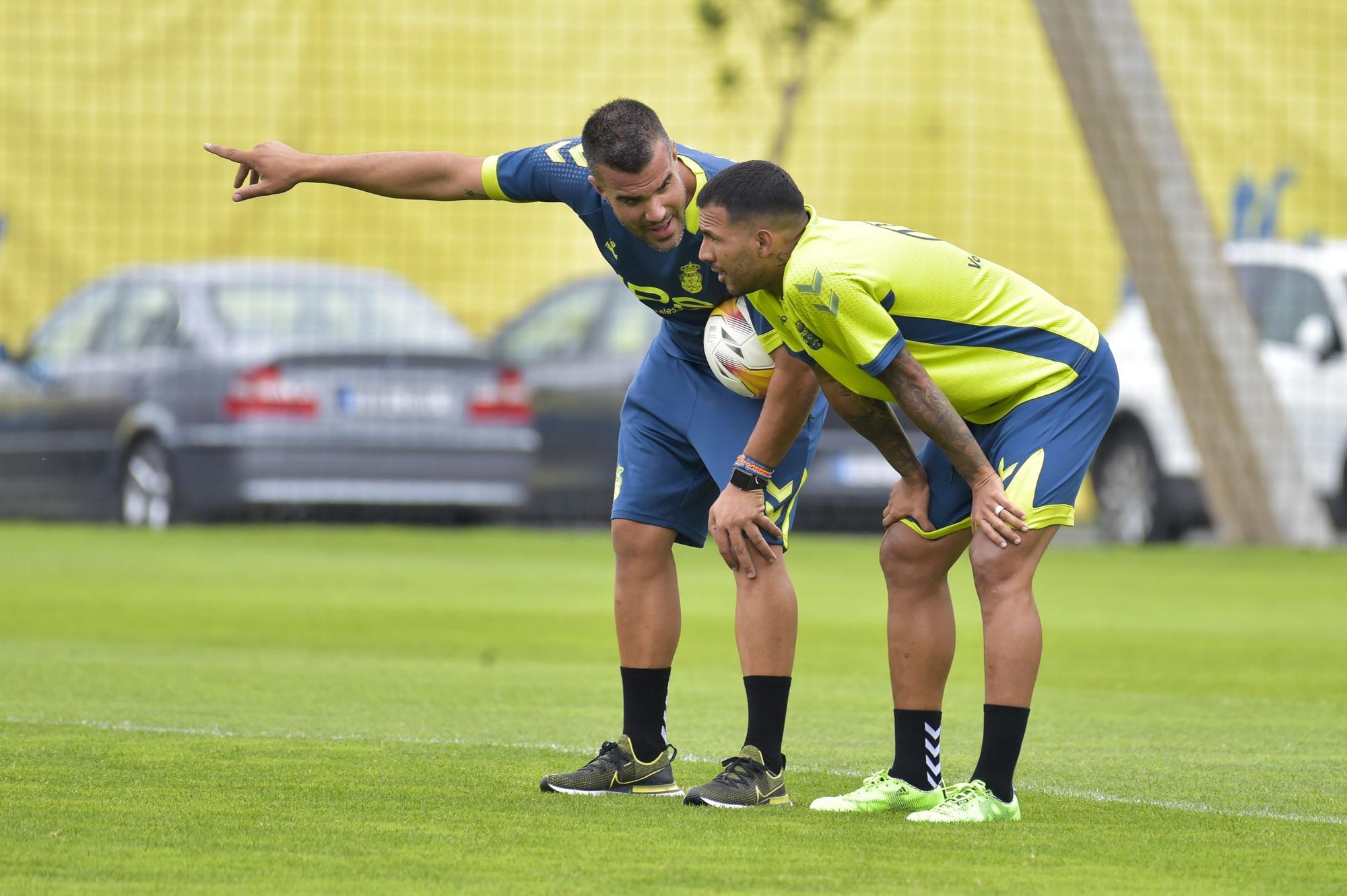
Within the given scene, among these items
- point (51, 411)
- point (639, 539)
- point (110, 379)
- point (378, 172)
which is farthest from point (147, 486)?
point (639, 539)

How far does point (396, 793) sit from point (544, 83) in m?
19.2

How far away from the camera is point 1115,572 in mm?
14008

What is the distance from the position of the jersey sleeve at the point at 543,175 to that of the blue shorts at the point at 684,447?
A: 48 centimetres

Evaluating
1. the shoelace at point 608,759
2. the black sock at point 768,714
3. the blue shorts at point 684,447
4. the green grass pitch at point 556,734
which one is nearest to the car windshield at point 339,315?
the green grass pitch at point 556,734

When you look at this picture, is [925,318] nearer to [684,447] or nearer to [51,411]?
[684,447]

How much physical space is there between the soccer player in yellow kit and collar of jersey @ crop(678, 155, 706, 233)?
0.99 feet

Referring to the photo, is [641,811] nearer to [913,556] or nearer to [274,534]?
[913,556]

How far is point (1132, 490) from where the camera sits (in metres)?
16.6

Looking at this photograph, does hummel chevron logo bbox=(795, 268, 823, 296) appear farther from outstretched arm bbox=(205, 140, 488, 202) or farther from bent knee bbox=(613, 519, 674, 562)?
outstretched arm bbox=(205, 140, 488, 202)

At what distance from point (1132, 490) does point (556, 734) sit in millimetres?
10182

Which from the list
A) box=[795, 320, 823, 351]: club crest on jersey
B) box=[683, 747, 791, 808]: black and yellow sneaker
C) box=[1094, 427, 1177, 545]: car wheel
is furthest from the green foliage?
box=[795, 320, 823, 351]: club crest on jersey

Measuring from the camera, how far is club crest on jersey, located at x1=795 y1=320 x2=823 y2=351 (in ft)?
17.5

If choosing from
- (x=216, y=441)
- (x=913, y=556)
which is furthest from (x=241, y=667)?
(x=216, y=441)

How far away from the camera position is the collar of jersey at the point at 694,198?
5746 mm
